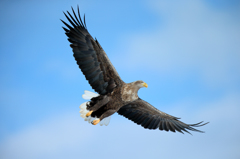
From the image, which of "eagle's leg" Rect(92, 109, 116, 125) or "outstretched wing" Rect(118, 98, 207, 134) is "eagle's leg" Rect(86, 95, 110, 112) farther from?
"outstretched wing" Rect(118, 98, 207, 134)

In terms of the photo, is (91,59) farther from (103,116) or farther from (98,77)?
(103,116)

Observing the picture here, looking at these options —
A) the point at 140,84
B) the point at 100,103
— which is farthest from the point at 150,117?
the point at 100,103

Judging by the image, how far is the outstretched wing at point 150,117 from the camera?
1068 centimetres

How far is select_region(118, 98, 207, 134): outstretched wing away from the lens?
1068 cm

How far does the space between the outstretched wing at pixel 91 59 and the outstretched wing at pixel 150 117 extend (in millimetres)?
1697

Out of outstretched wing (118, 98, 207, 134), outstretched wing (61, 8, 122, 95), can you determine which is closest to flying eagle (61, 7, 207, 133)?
outstretched wing (61, 8, 122, 95)

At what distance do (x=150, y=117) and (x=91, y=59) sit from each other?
325cm

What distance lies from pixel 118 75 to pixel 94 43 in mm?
1237

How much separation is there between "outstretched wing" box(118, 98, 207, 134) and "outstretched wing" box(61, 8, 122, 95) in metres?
1.70

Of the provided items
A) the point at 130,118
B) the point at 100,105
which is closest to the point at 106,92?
the point at 100,105

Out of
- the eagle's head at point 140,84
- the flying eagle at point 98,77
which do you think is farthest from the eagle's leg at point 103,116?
the eagle's head at point 140,84

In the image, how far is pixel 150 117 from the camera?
1085cm

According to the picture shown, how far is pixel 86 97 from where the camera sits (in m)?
9.68

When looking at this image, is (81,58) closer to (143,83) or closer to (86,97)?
(86,97)
